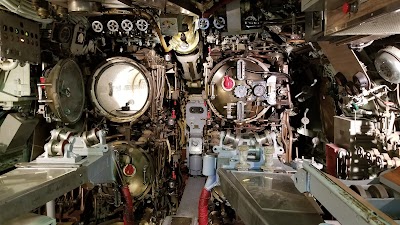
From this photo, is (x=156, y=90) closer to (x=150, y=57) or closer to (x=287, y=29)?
(x=150, y=57)

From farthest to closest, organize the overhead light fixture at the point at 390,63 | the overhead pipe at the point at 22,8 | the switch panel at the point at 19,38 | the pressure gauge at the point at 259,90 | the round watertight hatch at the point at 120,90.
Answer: the round watertight hatch at the point at 120,90 < the pressure gauge at the point at 259,90 < the switch panel at the point at 19,38 < the overhead pipe at the point at 22,8 < the overhead light fixture at the point at 390,63

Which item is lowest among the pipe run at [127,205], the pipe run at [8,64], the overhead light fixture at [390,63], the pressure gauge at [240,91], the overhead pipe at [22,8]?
the pipe run at [127,205]

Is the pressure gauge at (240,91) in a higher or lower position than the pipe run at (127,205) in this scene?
higher

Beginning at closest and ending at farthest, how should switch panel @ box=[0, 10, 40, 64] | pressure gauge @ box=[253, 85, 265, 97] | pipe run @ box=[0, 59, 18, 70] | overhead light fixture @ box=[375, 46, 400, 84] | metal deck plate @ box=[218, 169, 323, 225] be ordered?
metal deck plate @ box=[218, 169, 323, 225] < overhead light fixture @ box=[375, 46, 400, 84] < switch panel @ box=[0, 10, 40, 64] < pipe run @ box=[0, 59, 18, 70] < pressure gauge @ box=[253, 85, 265, 97]

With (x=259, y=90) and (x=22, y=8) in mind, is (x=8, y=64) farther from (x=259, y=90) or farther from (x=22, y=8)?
(x=259, y=90)

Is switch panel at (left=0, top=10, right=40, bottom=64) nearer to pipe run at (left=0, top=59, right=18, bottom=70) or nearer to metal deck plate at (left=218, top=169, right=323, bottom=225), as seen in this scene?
pipe run at (left=0, top=59, right=18, bottom=70)

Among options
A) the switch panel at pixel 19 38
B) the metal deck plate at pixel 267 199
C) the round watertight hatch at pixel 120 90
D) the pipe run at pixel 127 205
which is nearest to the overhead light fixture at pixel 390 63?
the metal deck plate at pixel 267 199

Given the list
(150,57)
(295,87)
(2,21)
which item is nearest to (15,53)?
(2,21)

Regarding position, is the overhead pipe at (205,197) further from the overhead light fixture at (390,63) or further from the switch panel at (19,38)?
the switch panel at (19,38)

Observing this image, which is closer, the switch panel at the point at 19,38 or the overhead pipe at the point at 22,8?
the overhead pipe at the point at 22,8

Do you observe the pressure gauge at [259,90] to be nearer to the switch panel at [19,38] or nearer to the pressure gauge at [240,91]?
the pressure gauge at [240,91]

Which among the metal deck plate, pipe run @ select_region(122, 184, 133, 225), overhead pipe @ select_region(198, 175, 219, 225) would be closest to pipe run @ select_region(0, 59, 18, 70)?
pipe run @ select_region(122, 184, 133, 225)

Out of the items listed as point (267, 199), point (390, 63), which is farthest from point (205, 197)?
point (390, 63)

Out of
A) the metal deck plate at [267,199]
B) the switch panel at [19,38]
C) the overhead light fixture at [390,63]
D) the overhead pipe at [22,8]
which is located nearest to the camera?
the metal deck plate at [267,199]
